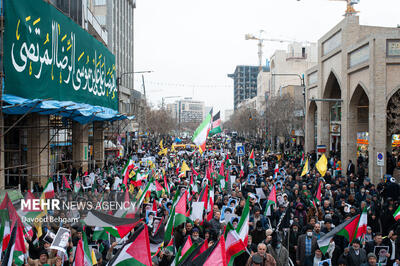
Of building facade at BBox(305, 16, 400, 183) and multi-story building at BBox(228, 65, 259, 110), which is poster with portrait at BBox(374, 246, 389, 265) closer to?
building facade at BBox(305, 16, 400, 183)

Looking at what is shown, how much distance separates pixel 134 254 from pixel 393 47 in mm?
19006

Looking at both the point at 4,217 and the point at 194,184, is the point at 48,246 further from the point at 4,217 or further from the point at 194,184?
the point at 194,184

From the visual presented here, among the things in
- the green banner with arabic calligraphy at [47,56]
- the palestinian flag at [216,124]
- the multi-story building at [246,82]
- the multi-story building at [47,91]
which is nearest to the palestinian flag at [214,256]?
the multi-story building at [47,91]

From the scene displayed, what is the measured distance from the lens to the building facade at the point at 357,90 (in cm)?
2012

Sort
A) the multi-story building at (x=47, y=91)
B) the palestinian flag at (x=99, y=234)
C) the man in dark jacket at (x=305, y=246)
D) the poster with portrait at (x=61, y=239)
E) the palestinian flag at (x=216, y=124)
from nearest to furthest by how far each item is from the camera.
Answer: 1. the poster with portrait at (x=61, y=239)
2. the man in dark jacket at (x=305, y=246)
3. the palestinian flag at (x=99, y=234)
4. the multi-story building at (x=47, y=91)
5. the palestinian flag at (x=216, y=124)

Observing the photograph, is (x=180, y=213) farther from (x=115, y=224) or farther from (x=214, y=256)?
(x=214, y=256)

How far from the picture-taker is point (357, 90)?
23.5 metres

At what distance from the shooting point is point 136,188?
14992 mm

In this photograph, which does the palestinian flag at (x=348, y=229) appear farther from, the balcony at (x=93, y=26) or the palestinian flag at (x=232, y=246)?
the balcony at (x=93, y=26)

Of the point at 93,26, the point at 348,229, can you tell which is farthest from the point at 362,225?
the point at 93,26

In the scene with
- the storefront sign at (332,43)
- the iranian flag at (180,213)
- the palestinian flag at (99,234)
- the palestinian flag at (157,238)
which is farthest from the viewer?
the storefront sign at (332,43)

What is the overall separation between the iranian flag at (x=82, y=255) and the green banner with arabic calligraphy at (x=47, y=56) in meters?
9.29

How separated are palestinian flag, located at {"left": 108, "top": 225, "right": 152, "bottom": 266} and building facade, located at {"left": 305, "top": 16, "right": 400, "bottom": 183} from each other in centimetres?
1512

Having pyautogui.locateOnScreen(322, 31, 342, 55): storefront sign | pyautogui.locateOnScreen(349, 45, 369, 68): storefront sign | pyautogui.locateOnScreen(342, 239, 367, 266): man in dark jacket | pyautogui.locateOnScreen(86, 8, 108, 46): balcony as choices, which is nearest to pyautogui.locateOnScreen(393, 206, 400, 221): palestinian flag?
pyautogui.locateOnScreen(342, 239, 367, 266): man in dark jacket
